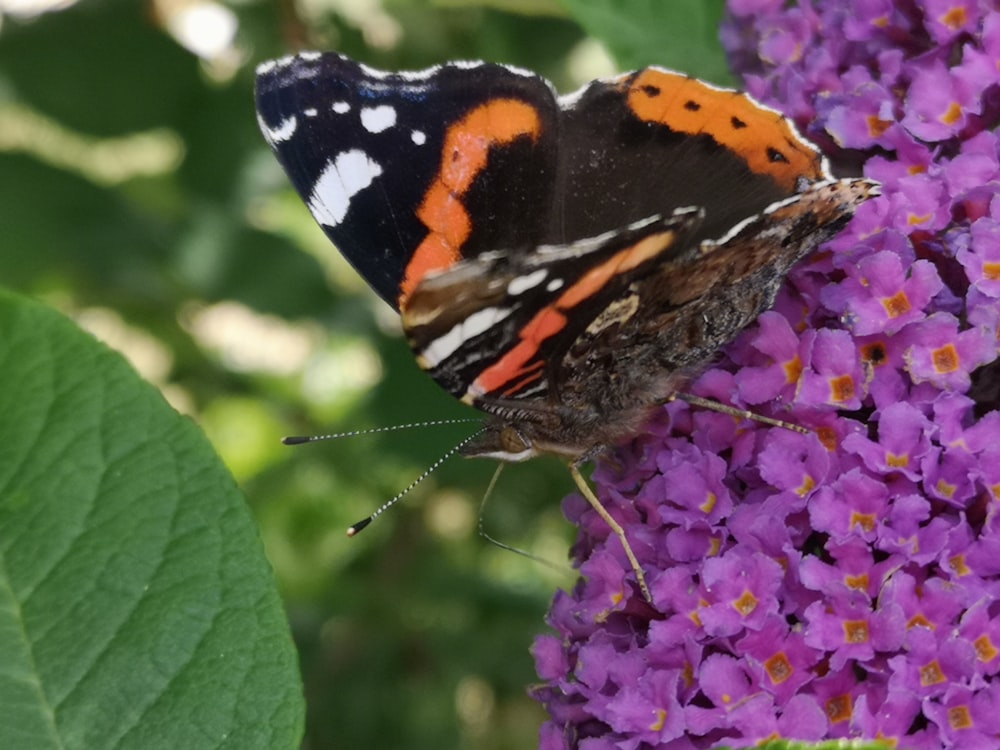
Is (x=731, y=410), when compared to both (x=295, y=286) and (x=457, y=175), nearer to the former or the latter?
(x=457, y=175)

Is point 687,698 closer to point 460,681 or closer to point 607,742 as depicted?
point 607,742

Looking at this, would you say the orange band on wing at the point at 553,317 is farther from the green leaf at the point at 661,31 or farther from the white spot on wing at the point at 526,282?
the green leaf at the point at 661,31

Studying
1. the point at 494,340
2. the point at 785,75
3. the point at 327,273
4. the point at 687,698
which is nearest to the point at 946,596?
the point at 687,698

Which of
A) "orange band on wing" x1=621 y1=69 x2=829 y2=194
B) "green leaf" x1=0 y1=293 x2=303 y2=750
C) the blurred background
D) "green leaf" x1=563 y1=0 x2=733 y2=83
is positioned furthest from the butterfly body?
the blurred background

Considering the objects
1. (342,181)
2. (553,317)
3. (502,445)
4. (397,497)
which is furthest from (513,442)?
(342,181)

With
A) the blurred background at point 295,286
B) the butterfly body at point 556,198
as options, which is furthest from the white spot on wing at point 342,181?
the blurred background at point 295,286
